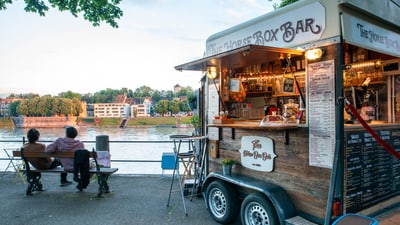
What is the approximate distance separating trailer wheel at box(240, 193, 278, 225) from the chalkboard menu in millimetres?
714

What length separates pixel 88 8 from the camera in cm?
677

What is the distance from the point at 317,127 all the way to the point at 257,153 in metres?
0.88

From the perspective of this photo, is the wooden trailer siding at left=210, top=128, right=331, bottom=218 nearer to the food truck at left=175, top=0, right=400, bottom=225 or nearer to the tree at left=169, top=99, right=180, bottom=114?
the food truck at left=175, top=0, right=400, bottom=225

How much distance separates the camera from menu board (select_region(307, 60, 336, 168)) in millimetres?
2625

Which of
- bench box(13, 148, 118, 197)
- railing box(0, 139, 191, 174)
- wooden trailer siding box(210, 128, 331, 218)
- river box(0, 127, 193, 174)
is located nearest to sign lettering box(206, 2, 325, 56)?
wooden trailer siding box(210, 128, 331, 218)

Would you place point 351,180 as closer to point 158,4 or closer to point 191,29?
point 158,4

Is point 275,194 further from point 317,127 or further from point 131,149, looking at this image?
point 131,149

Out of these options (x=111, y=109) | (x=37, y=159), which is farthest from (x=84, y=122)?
(x=37, y=159)

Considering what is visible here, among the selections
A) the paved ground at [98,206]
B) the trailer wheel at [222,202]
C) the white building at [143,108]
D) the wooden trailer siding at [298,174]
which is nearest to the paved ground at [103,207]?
the paved ground at [98,206]

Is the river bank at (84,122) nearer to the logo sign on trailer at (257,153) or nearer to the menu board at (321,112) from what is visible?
the logo sign on trailer at (257,153)

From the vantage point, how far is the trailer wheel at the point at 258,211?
2.88m

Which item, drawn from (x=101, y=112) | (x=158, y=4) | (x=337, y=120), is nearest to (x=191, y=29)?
(x=158, y=4)

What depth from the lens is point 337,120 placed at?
2.57 metres

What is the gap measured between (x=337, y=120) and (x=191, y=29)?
47.0 feet
